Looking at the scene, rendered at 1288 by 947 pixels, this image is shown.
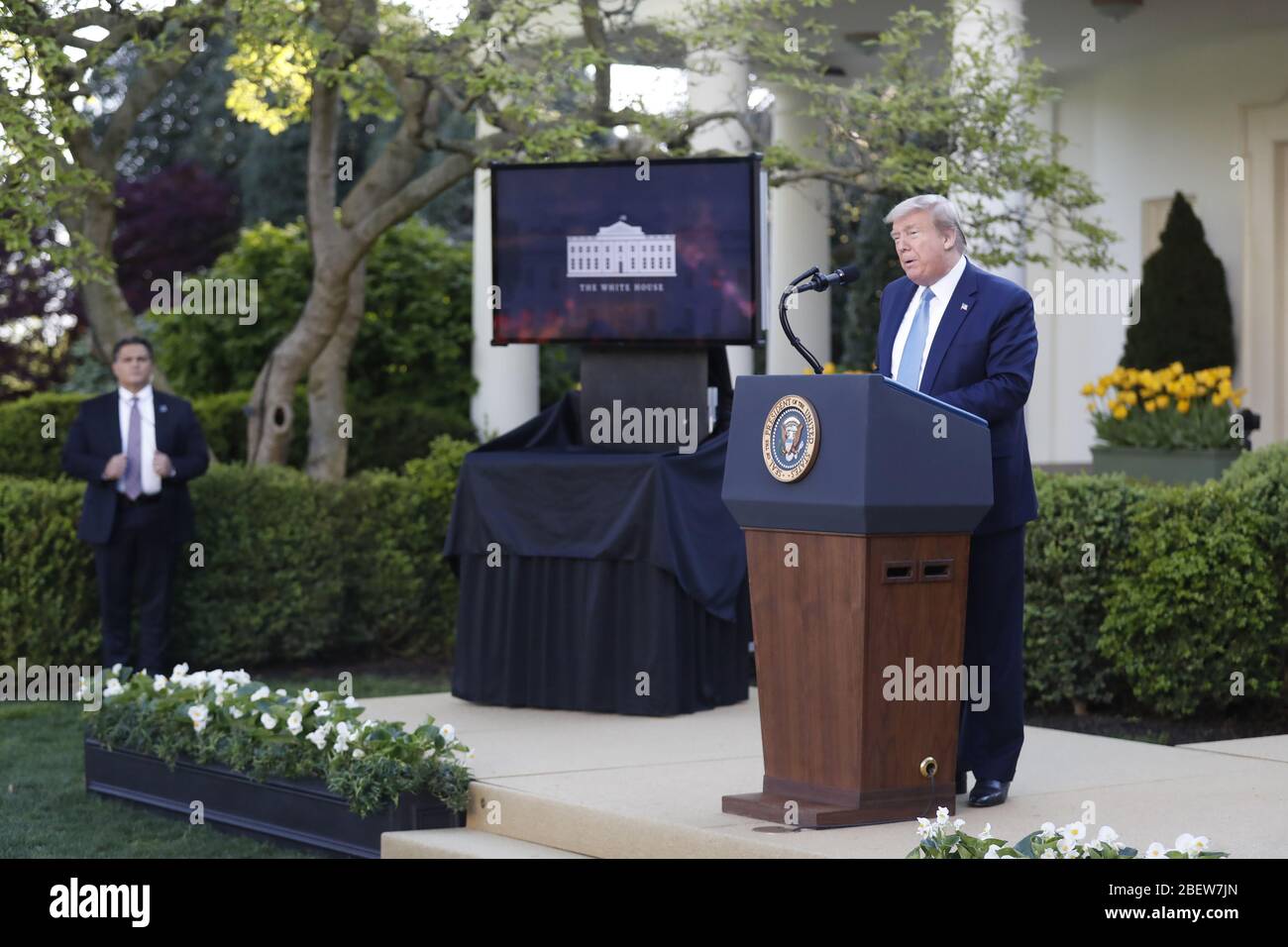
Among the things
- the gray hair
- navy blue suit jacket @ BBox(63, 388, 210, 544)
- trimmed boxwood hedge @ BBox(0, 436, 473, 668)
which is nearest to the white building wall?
trimmed boxwood hedge @ BBox(0, 436, 473, 668)

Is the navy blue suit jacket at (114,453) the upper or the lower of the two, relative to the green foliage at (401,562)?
upper

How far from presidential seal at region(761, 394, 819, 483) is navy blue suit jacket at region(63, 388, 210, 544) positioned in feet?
17.3

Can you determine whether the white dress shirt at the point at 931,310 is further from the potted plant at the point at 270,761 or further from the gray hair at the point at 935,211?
the potted plant at the point at 270,761

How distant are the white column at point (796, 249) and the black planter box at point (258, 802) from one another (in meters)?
10.1

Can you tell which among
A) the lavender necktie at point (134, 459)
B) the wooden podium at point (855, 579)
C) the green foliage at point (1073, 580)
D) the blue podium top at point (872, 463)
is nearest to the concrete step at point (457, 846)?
the wooden podium at point (855, 579)

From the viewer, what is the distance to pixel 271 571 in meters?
10.9

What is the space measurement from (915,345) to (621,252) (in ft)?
10.7

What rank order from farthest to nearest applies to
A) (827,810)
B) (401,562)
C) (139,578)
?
(401,562), (139,578), (827,810)

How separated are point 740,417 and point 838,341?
20.2 meters

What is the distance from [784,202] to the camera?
17.3 meters

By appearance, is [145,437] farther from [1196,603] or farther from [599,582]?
[1196,603]

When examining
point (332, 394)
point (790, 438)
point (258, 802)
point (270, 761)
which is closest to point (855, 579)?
point (790, 438)

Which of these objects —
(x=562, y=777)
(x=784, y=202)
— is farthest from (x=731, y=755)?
(x=784, y=202)

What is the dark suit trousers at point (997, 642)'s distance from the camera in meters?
5.72
